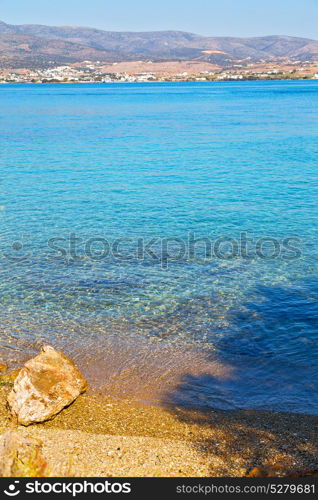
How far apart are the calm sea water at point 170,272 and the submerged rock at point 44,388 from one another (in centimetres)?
126

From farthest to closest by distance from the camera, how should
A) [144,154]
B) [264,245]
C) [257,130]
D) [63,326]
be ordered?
[257,130] < [144,154] < [264,245] < [63,326]

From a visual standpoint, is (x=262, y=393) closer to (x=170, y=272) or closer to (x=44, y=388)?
(x=44, y=388)

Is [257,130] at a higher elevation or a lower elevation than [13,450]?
higher

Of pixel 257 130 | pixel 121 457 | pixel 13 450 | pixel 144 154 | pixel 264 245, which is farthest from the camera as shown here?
pixel 257 130

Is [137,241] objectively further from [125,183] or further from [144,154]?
[144,154]

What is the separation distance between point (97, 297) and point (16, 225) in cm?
1189

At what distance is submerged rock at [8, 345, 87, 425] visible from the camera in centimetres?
1282

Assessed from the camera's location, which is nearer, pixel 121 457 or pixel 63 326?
pixel 121 457

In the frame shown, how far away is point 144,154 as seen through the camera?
51031 mm

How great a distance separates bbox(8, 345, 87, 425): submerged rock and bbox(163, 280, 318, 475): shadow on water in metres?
2.65

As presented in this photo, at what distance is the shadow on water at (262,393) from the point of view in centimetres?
1158

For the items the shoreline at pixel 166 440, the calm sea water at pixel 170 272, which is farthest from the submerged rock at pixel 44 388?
the calm sea water at pixel 170 272

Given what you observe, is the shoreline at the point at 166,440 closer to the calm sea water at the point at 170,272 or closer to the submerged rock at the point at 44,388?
the submerged rock at the point at 44,388

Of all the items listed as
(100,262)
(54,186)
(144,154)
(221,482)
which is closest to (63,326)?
(100,262)
